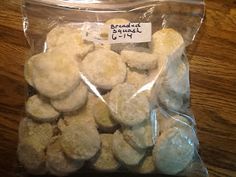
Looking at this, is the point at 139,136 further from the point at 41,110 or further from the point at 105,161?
the point at 41,110

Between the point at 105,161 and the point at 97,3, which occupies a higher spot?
the point at 97,3

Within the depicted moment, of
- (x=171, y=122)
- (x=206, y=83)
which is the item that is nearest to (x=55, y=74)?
(x=171, y=122)

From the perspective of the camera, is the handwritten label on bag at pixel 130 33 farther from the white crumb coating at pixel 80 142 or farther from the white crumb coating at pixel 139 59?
the white crumb coating at pixel 80 142

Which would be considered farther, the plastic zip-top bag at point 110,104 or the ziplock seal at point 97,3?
the ziplock seal at point 97,3

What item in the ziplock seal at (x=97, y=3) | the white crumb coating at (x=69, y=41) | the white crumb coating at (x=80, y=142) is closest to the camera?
the white crumb coating at (x=80, y=142)

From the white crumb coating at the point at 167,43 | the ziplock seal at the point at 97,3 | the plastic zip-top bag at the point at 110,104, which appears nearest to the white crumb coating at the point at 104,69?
the plastic zip-top bag at the point at 110,104

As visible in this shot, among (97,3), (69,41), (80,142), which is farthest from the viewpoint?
(97,3)

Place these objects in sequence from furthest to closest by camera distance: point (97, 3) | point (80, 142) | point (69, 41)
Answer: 1. point (97, 3)
2. point (69, 41)
3. point (80, 142)
